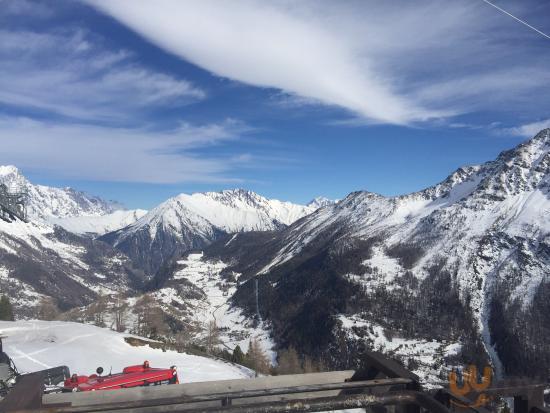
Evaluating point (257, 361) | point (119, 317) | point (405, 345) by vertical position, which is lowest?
point (405, 345)

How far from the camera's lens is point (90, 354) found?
116ft

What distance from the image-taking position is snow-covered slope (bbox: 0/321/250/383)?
105 feet

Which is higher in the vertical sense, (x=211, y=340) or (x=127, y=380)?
(x=127, y=380)

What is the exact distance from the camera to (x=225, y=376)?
31703 millimetres

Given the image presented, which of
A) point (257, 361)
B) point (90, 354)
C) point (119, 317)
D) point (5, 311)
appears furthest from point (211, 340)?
point (90, 354)

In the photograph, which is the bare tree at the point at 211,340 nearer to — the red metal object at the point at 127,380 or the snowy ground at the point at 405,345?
the red metal object at the point at 127,380

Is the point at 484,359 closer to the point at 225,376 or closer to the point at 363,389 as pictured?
the point at 225,376

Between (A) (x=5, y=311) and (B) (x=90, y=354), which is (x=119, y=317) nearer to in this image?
(A) (x=5, y=311)

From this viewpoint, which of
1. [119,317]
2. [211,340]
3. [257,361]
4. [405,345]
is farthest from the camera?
[405,345]

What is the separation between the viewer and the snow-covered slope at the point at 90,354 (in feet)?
105

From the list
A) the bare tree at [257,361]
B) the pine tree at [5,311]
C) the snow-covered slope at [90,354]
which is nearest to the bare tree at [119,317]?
the pine tree at [5,311]

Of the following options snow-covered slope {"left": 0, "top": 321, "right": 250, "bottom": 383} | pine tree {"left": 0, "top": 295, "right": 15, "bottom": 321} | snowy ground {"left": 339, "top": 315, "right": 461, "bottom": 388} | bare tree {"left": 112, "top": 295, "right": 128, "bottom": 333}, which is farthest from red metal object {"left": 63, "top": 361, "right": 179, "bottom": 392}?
snowy ground {"left": 339, "top": 315, "right": 461, "bottom": 388}

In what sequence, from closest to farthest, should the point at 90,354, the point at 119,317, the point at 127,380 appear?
the point at 127,380 < the point at 90,354 < the point at 119,317

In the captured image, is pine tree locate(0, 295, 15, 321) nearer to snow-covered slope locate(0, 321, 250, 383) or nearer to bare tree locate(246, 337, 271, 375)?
snow-covered slope locate(0, 321, 250, 383)
